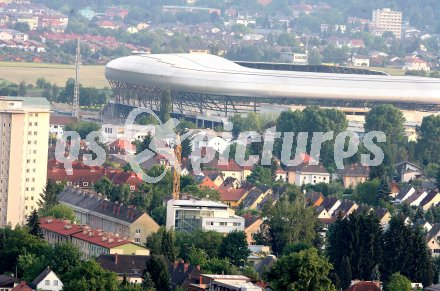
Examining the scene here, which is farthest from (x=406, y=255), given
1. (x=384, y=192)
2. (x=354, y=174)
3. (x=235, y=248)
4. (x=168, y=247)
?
(x=354, y=174)

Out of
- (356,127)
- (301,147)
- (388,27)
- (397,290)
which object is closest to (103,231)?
(397,290)

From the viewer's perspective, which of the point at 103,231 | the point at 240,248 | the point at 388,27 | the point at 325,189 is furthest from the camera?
the point at 388,27

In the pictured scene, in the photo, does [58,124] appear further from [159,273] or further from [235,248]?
[159,273]

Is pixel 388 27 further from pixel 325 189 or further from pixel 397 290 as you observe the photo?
pixel 397 290

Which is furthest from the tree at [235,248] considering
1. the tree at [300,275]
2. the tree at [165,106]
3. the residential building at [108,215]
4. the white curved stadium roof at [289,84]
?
the white curved stadium roof at [289,84]

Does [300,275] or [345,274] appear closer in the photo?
[300,275]

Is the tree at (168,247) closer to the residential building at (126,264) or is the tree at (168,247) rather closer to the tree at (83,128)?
the residential building at (126,264)
